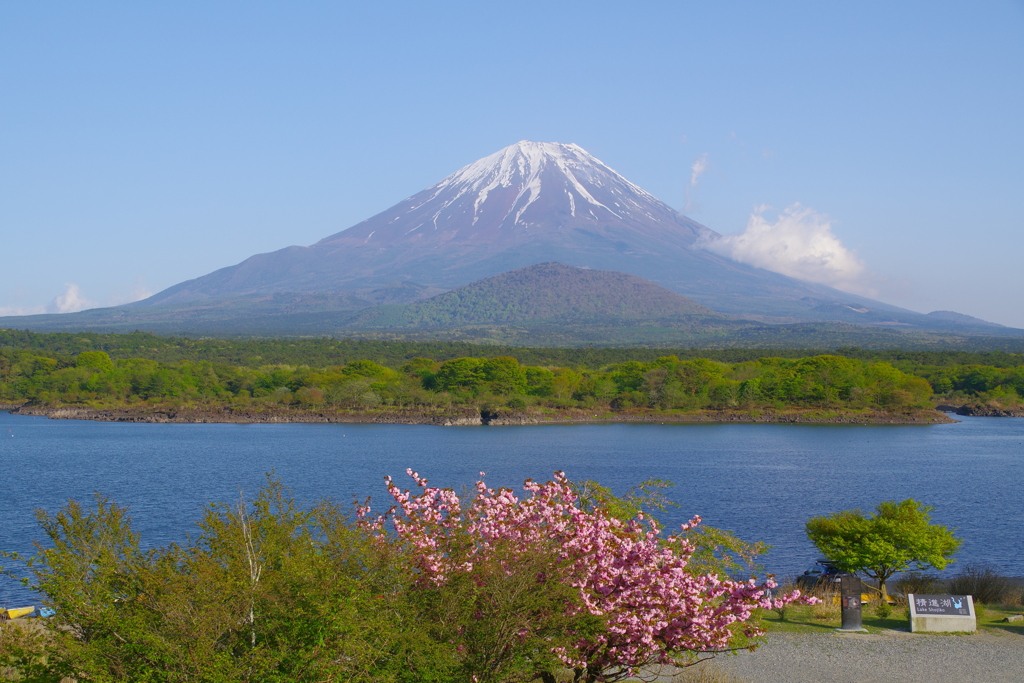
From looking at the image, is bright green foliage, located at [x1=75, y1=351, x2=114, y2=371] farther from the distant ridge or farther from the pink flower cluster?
the distant ridge

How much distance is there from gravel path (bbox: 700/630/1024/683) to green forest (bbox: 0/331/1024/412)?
4838cm

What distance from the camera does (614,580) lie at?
739 cm

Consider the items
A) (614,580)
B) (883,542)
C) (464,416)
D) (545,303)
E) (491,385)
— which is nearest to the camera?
(614,580)

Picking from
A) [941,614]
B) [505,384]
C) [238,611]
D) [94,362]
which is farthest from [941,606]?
[94,362]

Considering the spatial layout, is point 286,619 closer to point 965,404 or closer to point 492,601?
point 492,601

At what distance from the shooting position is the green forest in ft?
204

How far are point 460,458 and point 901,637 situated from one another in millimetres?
27946

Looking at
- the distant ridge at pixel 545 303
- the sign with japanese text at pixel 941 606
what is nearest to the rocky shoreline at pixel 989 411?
the sign with japanese text at pixel 941 606

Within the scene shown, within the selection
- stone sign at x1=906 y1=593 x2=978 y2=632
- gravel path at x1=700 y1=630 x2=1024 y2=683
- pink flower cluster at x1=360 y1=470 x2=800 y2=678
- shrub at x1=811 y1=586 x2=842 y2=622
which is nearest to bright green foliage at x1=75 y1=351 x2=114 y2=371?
shrub at x1=811 y1=586 x2=842 y2=622

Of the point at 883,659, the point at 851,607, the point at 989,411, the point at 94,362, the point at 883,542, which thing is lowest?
the point at 989,411

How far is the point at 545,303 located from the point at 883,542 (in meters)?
173

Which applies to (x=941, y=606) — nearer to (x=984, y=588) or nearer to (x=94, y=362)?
(x=984, y=588)

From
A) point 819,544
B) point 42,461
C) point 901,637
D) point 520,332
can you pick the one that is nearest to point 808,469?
point 819,544

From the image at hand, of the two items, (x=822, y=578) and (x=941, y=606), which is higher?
(x=941, y=606)
